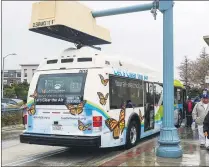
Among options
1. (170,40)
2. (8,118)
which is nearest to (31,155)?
(170,40)

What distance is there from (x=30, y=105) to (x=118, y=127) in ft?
8.40

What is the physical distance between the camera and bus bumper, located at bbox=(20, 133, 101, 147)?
8.95 meters

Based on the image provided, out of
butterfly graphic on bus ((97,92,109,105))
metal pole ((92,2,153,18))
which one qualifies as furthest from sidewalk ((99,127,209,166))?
metal pole ((92,2,153,18))

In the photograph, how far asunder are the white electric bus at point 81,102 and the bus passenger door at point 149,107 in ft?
4.85

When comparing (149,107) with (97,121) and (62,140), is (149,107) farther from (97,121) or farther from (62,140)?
(62,140)

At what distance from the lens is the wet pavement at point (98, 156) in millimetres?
8414

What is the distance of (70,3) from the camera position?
32.9 feet

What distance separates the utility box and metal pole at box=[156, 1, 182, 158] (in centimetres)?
249

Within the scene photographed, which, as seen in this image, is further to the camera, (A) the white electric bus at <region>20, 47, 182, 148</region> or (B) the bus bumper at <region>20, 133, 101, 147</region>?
(A) the white electric bus at <region>20, 47, 182, 148</region>

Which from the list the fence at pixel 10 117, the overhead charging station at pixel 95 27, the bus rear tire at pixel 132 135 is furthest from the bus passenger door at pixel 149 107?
the fence at pixel 10 117

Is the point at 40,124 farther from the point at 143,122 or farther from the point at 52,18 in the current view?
the point at 143,122

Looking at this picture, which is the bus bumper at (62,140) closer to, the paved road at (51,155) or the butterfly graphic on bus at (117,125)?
the paved road at (51,155)

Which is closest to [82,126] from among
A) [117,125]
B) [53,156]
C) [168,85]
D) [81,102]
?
[81,102]

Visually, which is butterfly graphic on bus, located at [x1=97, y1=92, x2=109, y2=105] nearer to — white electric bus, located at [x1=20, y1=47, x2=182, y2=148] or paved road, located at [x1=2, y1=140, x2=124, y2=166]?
white electric bus, located at [x1=20, y1=47, x2=182, y2=148]
